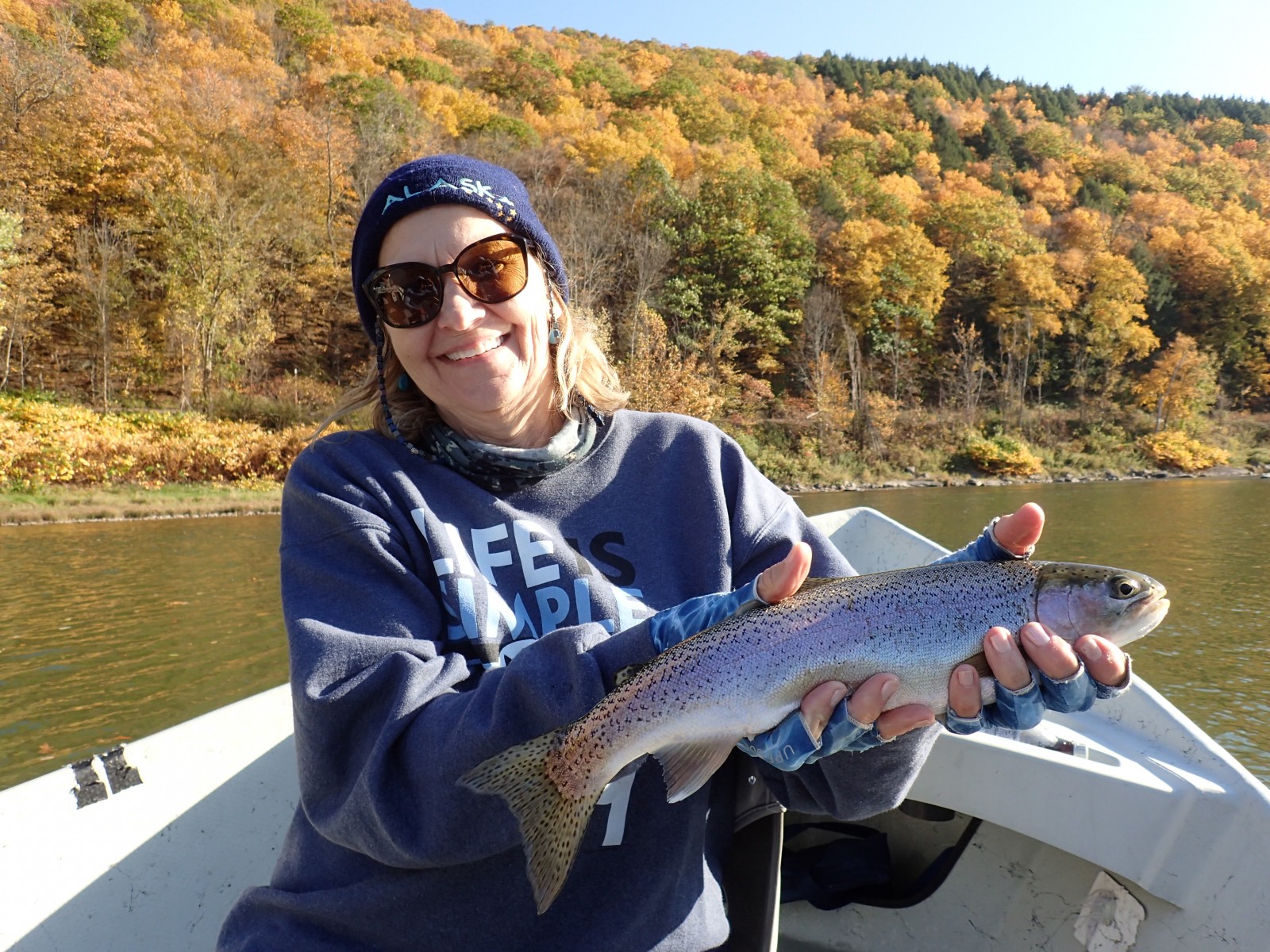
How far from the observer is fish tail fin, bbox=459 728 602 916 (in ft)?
5.49

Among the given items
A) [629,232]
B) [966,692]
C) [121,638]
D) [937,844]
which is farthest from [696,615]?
[629,232]

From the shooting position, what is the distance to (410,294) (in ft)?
7.84

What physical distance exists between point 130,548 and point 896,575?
61.5ft

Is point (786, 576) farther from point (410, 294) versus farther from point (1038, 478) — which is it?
point (1038, 478)

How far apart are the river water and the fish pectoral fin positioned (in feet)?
23.1

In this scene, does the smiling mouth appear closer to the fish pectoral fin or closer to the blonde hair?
the blonde hair

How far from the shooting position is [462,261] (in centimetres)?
235

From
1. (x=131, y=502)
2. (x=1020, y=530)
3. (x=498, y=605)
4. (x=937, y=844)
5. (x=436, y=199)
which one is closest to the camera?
(x=1020, y=530)

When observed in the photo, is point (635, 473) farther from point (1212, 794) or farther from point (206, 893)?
point (206, 893)

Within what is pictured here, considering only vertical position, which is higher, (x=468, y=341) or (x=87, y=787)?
(x=468, y=341)

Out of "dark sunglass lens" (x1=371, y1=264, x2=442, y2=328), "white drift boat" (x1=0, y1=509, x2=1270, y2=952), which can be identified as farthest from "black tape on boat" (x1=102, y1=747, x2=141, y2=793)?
"dark sunglass lens" (x1=371, y1=264, x2=442, y2=328)

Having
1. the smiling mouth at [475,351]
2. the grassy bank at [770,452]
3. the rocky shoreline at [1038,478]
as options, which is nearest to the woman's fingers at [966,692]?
the smiling mouth at [475,351]

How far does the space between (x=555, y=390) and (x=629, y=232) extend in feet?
158

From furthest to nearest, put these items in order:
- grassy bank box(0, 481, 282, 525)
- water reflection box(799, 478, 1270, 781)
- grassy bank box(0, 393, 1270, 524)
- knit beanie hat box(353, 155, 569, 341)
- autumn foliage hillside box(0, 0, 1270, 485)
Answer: autumn foliage hillside box(0, 0, 1270, 485) < grassy bank box(0, 393, 1270, 524) < grassy bank box(0, 481, 282, 525) < water reflection box(799, 478, 1270, 781) < knit beanie hat box(353, 155, 569, 341)
